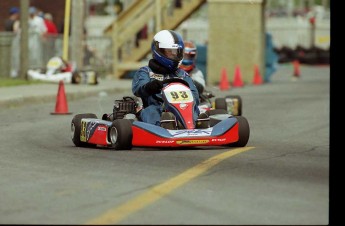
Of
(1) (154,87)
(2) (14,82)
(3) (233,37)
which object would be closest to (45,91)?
(2) (14,82)

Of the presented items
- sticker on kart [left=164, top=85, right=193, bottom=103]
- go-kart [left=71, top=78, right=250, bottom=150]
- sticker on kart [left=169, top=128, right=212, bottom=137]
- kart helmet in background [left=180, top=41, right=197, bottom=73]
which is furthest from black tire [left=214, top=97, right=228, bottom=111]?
sticker on kart [left=169, top=128, right=212, bottom=137]

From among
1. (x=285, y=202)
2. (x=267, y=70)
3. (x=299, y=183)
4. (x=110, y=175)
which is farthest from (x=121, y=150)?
(x=267, y=70)

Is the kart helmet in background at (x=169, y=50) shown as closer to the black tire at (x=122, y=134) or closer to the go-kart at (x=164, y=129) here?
the go-kart at (x=164, y=129)

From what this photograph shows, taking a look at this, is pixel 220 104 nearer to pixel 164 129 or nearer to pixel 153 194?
pixel 164 129

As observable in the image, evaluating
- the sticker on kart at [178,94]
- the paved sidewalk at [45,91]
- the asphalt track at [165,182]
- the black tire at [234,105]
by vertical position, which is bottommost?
the paved sidewalk at [45,91]

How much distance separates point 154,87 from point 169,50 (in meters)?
0.67

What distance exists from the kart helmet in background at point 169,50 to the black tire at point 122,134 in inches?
51.4

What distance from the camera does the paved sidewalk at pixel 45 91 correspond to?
23523mm

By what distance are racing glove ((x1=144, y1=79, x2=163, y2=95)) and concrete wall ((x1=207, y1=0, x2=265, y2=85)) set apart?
2265 cm

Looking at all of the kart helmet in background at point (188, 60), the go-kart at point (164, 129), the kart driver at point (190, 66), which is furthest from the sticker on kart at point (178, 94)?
the kart helmet in background at point (188, 60)

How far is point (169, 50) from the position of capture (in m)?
14.5

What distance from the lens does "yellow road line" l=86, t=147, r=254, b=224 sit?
8.00 metres

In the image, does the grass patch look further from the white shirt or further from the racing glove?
the racing glove

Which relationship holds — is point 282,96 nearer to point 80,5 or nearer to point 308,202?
point 80,5
